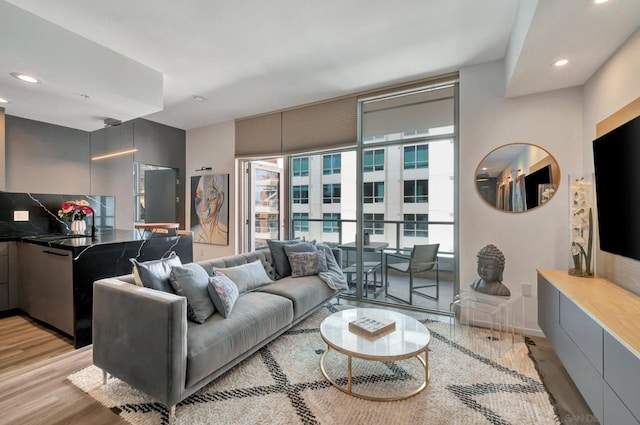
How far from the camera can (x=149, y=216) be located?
525 centimetres

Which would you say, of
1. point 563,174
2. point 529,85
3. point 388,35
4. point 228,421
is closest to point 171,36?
point 388,35

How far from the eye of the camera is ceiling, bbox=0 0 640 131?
2119 millimetres

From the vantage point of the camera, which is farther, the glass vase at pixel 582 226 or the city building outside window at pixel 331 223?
the city building outside window at pixel 331 223

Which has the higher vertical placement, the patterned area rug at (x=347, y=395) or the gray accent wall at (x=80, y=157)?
the gray accent wall at (x=80, y=157)

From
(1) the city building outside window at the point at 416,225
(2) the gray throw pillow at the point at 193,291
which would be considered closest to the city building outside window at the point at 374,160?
(1) the city building outside window at the point at 416,225

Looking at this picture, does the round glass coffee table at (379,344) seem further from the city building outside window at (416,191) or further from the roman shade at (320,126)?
the roman shade at (320,126)

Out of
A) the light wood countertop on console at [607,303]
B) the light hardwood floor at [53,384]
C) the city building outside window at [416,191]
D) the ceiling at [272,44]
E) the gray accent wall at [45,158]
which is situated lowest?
the light hardwood floor at [53,384]

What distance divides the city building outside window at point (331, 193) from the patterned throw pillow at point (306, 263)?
1114 millimetres

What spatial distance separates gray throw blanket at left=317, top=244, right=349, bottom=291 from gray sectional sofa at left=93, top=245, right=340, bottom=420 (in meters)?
0.92

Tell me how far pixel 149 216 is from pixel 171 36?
3.60 meters

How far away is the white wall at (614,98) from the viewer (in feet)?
6.25

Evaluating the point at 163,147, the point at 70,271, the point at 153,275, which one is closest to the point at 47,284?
the point at 70,271

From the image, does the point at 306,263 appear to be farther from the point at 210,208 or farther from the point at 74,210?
the point at 74,210

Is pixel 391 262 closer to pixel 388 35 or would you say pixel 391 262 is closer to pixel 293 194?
pixel 293 194
